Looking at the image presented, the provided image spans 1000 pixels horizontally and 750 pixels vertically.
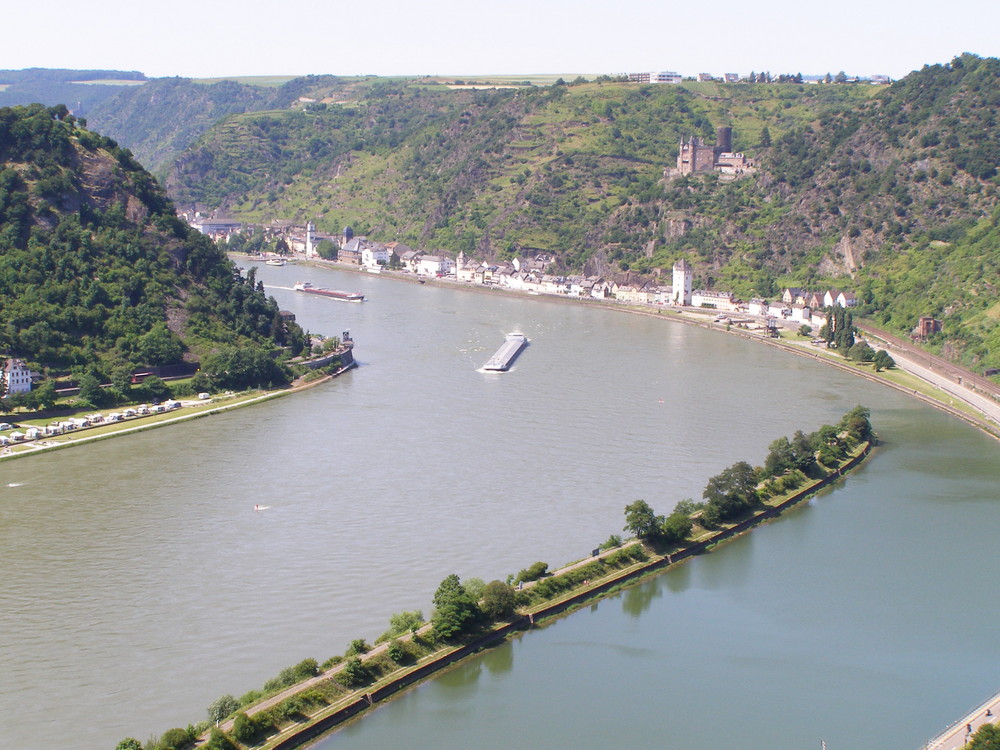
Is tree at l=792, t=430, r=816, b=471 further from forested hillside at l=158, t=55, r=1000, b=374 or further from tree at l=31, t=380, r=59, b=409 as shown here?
tree at l=31, t=380, r=59, b=409

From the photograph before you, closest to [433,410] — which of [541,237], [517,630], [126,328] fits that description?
[126,328]

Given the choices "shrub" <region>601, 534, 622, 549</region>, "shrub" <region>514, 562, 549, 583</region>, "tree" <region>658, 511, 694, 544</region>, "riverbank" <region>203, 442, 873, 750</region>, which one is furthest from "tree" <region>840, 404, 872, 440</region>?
"shrub" <region>514, 562, 549, 583</region>

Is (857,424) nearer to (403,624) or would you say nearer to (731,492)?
(731,492)

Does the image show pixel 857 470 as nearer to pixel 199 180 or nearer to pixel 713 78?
pixel 713 78

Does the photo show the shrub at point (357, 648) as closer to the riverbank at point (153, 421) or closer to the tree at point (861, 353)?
the riverbank at point (153, 421)

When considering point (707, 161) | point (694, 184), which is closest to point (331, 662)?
point (694, 184)
